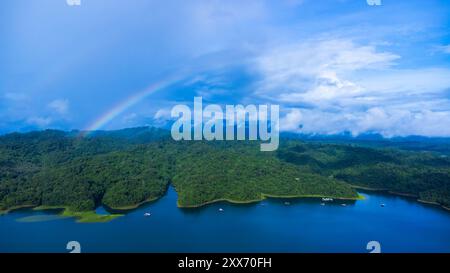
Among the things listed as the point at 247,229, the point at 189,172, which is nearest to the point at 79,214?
the point at 247,229

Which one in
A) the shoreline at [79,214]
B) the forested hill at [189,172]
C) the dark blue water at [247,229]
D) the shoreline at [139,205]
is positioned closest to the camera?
the dark blue water at [247,229]

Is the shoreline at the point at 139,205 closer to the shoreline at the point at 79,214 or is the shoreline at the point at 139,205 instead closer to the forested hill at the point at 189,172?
the shoreline at the point at 79,214

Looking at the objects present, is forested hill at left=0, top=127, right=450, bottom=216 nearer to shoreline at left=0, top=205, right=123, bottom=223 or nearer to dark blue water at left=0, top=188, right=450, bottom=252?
shoreline at left=0, top=205, right=123, bottom=223

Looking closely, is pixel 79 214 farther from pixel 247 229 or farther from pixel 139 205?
pixel 247 229

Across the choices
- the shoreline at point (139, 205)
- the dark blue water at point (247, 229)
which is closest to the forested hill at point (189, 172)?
the shoreline at point (139, 205)
